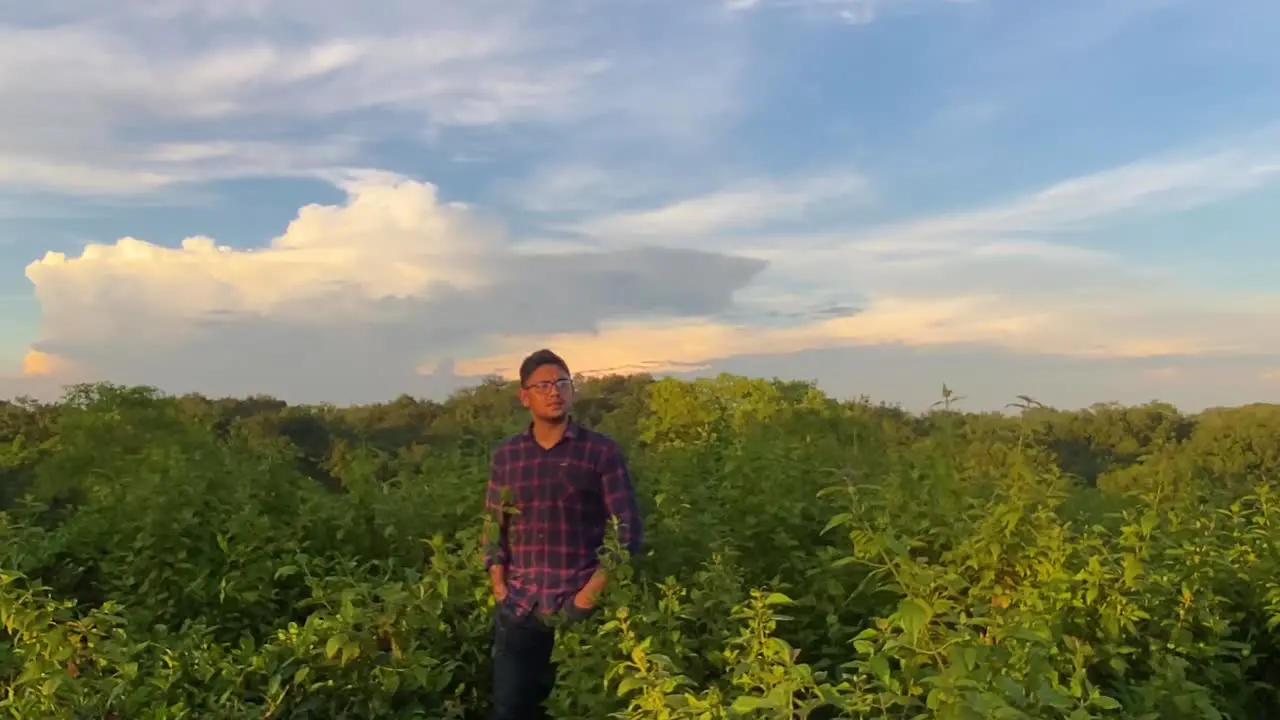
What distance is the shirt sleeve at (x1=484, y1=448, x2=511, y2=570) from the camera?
3.97 m

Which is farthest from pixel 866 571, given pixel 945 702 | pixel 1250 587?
pixel 945 702

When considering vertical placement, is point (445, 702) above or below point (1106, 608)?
below

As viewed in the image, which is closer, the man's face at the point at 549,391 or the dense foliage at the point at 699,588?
the dense foliage at the point at 699,588

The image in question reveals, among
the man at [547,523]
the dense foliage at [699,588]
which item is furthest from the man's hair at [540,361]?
the dense foliage at [699,588]

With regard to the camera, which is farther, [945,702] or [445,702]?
[445,702]

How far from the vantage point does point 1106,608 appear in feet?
11.9

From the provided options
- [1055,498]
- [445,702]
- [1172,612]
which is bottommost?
[445,702]

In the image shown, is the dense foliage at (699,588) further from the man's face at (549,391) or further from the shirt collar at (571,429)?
the man's face at (549,391)

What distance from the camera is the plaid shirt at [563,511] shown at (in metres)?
3.88

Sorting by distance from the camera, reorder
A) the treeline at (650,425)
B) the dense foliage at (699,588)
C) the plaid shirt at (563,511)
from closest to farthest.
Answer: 1. the dense foliage at (699,588)
2. the plaid shirt at (563,511)
3. the treeline at (650,425)

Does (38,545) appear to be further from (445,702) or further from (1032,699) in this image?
(1032,699)

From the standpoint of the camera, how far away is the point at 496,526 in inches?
156

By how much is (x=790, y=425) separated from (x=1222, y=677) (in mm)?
6936

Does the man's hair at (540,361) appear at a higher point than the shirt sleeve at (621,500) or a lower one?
higher
